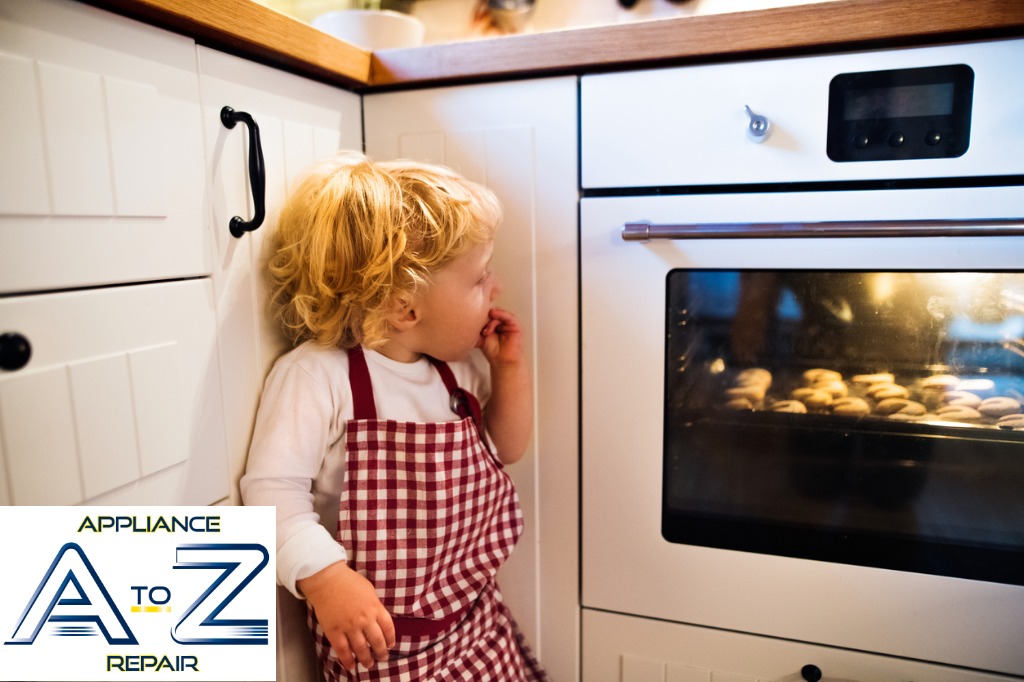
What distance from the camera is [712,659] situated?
2.91ft

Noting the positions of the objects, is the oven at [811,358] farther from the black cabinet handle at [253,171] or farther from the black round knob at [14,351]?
the black round knob at [14,351]

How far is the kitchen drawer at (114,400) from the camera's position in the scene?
0.52m

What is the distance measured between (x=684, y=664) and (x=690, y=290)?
0.47 metres

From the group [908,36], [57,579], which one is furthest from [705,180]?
[57,579]

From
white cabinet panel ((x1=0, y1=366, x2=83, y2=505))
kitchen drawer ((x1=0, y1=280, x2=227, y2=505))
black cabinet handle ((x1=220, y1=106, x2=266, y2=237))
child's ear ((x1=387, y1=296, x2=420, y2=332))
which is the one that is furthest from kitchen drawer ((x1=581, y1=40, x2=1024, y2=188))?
white cabinet panel ((x1=0, y1=366, x2=83, y2=505))

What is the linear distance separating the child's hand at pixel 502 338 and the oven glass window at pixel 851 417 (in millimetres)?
179

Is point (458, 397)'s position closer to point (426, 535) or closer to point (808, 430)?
point (426, 535)

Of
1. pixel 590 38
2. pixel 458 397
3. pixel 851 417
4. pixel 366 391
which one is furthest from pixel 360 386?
pixel 851 417

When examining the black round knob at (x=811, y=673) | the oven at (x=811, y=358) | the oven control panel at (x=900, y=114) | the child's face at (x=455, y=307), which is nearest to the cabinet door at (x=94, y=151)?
the child's face at (x=455, y=307)

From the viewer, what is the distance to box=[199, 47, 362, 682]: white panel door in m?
0.69

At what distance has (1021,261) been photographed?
713 mm

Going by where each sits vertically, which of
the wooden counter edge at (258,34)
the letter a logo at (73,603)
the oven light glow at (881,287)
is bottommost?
the letter a logo at (73,603)

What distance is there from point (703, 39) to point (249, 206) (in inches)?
19.8

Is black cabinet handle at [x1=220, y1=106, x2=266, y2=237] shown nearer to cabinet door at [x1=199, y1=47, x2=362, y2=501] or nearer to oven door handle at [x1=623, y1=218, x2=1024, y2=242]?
cabinet door at [x1=199, y1=47, x2=362, y2=501]
